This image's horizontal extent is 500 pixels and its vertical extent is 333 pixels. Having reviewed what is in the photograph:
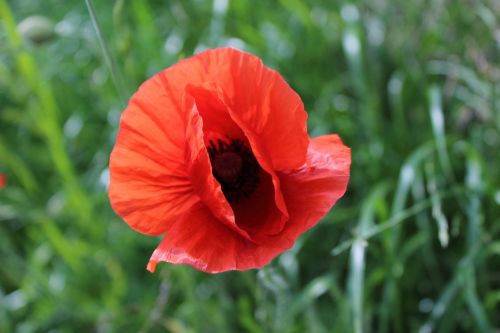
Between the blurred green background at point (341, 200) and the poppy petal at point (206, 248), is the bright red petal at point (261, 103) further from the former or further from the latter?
the blurred green background at point (341, 200)

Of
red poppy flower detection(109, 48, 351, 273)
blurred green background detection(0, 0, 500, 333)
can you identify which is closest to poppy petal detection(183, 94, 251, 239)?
red poppy flower detection(109, 48, 351, 273)

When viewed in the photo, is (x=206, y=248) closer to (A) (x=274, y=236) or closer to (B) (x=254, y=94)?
(A) (x=274, y=236)

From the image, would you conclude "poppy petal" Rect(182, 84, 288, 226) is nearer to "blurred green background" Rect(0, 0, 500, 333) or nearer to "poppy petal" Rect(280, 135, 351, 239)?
"poppy petal" Rect(280, 135, 351, 239)

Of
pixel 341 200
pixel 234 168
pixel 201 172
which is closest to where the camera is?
pixel 201 172

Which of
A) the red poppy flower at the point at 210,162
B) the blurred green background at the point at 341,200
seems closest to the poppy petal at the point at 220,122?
the red poppy flower at the point at 210,162

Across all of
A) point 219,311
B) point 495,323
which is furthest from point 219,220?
point 495,323

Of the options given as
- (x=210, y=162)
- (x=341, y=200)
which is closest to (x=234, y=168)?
(x=210, y=162)
